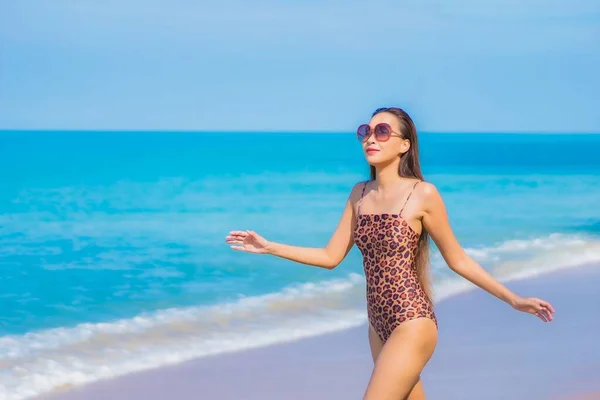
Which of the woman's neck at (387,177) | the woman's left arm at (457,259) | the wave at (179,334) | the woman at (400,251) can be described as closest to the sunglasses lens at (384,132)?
the woman at (400,251)

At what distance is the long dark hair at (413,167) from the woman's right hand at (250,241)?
0.64 metres

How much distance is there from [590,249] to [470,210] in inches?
388

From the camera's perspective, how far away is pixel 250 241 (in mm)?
4414

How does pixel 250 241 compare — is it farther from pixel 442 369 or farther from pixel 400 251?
pixel 442 369

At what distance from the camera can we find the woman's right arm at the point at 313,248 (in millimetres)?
4363

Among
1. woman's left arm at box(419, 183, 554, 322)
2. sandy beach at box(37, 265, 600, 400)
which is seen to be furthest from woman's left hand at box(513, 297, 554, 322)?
sandy beach at box(37, 265, 600, 400)

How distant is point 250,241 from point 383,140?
720mm

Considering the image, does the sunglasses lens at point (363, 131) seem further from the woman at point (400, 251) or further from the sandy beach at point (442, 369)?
the sandy beach at point (442, 369)

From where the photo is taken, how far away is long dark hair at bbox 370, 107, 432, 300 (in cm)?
421

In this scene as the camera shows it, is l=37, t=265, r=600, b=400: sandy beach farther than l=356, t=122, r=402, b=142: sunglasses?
Yes

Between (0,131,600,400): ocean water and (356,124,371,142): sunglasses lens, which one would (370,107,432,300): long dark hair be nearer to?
(356,124,371,142): sunglasses lens

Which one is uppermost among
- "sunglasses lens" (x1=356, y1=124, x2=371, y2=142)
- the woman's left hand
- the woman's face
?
"sunglasses lens" (x1=356, y1=124, x2=371, y2=142)

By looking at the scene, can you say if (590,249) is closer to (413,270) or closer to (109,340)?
(109,340)

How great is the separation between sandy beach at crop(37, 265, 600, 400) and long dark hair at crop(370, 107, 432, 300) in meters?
2.77
